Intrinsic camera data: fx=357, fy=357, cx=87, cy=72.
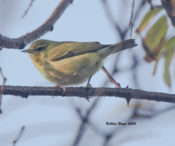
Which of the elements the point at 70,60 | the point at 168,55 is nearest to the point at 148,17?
the point at 168,55

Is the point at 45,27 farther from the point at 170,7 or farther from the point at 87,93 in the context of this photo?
the point at 170,7

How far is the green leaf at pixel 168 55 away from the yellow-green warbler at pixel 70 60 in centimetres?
151

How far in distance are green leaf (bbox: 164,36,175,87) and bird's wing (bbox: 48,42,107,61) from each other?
213 cm

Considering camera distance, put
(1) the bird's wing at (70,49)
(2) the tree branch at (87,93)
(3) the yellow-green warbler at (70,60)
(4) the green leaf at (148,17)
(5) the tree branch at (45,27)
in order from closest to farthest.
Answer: (2) the tree branch at (87,93)
(4) the green leaf at (148,17)
(5) the tree branch at (45,27)
(3) the yellow-green warbler at (70,60)
(1) the bird's wing at (70,49)

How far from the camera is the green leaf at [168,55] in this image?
11.1 feet

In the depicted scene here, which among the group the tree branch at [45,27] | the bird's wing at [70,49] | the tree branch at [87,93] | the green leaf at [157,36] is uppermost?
the tree branch at [45,27]

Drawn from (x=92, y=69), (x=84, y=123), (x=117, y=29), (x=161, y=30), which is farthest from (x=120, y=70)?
(x=92, y=69)

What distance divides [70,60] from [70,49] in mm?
420

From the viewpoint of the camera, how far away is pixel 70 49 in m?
6.19

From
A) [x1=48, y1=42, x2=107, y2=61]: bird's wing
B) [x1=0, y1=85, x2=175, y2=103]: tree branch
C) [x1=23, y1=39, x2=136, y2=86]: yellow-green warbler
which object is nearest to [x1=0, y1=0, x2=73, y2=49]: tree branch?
[x1=0, y1=85, x2=175, y2=103]: tree branch

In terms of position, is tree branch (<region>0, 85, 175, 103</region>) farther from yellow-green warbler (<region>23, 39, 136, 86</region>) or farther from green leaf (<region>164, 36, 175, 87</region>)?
yellow-green warbler (<region>23, 39, 136, 86</region>)

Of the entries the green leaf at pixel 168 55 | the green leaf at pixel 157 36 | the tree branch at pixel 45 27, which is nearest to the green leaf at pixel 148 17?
the green leaf at pixel 157 36

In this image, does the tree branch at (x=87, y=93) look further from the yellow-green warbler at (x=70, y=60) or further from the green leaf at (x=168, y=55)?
the yellow-green warbler at (x=70, y=60)

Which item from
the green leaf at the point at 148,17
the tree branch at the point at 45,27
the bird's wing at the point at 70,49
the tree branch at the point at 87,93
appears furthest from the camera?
the bird's wing at the point at 70,49
